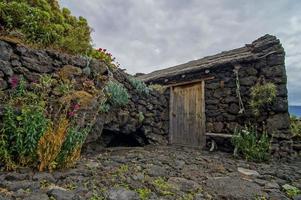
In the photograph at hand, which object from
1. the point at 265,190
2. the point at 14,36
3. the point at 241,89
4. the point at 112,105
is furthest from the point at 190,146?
the point at 14,36

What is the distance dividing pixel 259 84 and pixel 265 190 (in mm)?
3720

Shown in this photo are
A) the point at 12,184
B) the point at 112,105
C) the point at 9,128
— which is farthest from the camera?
the point at 112,105

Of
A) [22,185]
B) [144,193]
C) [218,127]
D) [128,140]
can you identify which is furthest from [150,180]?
[218,127]

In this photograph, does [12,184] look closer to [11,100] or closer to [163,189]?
[11,100]

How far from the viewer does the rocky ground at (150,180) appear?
9.53ft

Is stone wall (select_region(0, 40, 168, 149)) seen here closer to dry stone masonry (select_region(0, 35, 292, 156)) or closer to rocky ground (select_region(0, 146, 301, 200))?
dry stone masonry (select_region(0, 35, 292, 156))

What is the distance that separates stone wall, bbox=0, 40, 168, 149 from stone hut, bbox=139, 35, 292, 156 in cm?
63

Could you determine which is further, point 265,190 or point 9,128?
point 265,190

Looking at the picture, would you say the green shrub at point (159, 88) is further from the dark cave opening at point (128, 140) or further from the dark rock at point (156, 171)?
the dark rock at point (156, 171)

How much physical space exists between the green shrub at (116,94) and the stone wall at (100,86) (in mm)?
190

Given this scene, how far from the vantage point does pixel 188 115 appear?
8.11 metres

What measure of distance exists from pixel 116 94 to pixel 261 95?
3.86m

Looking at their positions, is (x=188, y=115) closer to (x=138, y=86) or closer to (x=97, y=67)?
(x=138, y=86)

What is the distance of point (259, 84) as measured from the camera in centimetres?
667
